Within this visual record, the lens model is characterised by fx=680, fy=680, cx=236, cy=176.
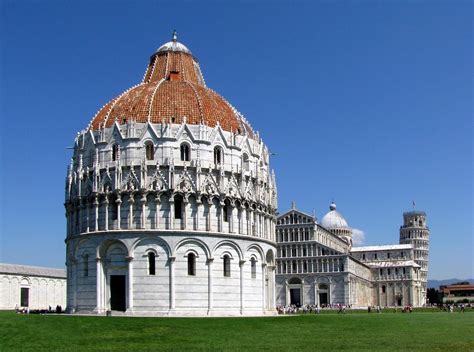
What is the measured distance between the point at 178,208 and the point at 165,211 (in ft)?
4.50

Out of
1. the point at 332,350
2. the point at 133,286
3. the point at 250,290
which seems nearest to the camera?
the point at 332,350

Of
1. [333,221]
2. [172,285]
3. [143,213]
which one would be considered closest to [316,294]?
[333,221]

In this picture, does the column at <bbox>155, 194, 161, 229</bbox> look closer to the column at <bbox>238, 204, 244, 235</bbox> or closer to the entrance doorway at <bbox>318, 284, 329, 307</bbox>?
the column at <bbox>238, 204, 244, 235</bbox>

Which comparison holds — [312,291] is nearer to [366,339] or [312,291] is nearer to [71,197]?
[71,197]

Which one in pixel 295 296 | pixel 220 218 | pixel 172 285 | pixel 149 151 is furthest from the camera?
pixel 295 296

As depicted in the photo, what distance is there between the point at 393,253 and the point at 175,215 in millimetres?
123489

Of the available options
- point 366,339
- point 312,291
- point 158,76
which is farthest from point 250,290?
point 312,291

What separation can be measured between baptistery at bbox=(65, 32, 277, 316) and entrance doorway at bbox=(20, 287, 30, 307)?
43034 millimetres

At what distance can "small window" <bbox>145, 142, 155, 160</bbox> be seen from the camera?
60916 mm

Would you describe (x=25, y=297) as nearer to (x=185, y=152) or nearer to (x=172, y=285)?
(x=172, y=285)

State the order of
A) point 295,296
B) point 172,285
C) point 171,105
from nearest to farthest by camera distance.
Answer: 1. point 172,285
2. point 171,105
3. point 295,296

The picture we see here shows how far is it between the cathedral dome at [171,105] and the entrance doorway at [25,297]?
47.9 meters

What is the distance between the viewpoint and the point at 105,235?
195ft

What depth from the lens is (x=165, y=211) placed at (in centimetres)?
5916
